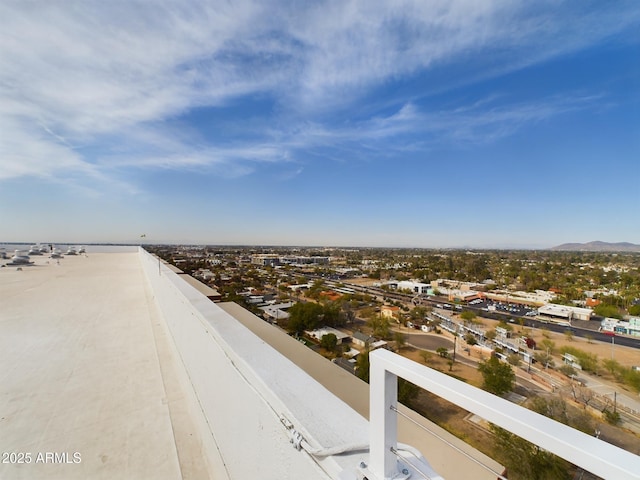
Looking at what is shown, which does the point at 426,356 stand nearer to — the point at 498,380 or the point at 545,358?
the point at 498,380

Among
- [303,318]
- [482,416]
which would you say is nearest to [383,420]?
[482,416]

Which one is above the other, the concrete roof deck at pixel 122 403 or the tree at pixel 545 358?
the concrete roof deck at pixel 122 403

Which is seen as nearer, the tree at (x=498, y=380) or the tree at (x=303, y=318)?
the tree at (x=498, y=380)

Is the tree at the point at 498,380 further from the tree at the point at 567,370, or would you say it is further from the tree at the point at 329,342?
the tree at the point at 329,342

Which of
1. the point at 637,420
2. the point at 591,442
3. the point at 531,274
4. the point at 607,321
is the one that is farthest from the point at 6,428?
the point at 531,274

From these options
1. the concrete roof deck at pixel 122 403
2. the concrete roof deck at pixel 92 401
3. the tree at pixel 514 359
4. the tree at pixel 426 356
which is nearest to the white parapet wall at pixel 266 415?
the concrete roof deck at pixel 122 403

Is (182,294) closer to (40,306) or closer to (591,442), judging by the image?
(591,442)

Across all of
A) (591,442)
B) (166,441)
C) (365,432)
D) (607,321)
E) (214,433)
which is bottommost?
(607,321)
